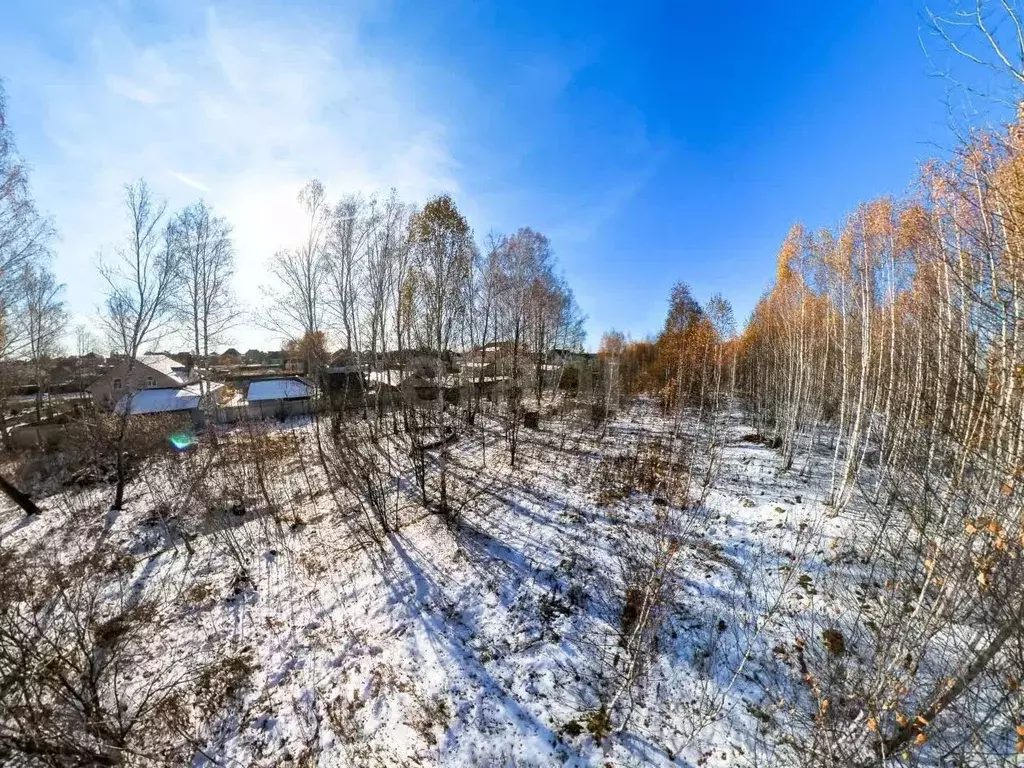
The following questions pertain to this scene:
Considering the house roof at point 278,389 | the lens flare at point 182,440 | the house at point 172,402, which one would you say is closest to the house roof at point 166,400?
the house at point 172,402

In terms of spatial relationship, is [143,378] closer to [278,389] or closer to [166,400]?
[166,400]

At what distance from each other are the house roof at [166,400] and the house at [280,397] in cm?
224

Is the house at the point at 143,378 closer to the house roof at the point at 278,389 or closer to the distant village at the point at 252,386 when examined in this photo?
the distant village at the point at 252,386

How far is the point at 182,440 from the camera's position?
55.2 feet

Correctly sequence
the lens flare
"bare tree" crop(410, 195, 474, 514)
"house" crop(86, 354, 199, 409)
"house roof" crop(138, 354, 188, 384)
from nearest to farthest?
"bare tree" crop(410, 195, 474, 514) < the lens flare < "house" crop(86, 354, 199, 409) < "house roof" crop(138, 354, 188, 384)

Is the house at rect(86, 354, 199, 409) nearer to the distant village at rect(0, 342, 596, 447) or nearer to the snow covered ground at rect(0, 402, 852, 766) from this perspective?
the distant village at rect(0, 342, 596, 447)

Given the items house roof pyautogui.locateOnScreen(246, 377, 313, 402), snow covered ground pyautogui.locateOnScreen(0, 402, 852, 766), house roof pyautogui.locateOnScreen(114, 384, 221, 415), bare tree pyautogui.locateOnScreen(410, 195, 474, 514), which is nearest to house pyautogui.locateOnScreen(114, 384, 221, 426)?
house roof pyautogui.locateOnScreen(114, 384, 221, 415)

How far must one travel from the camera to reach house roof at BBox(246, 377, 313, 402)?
23.3 metres

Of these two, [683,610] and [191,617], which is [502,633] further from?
[191,617]

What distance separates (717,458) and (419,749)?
11.5 meters

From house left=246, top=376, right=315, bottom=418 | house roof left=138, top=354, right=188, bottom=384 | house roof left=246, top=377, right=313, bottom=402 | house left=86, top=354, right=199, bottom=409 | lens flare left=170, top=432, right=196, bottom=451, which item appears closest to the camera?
lens flare left=170, top=432, right=196, bottom=451

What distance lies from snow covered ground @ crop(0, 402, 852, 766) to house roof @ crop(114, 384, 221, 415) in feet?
39.3

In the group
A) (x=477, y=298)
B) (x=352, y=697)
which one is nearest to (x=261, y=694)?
(x=352, y=697)

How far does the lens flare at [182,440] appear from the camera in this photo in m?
15.8
